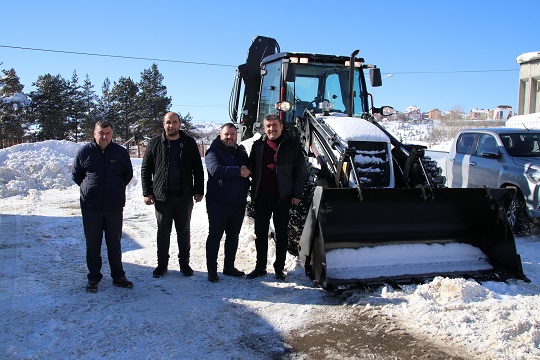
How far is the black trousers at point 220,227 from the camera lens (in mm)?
5277

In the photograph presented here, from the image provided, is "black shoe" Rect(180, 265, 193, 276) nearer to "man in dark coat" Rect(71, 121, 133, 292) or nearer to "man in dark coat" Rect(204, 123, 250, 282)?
"man in dark coat" Rect(204, 123, 250, 282)

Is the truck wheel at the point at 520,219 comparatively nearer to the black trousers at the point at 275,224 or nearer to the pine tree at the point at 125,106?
the black trousers at the point at 275,224

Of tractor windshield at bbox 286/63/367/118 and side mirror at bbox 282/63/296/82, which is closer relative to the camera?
side mirror at bbox 282/63/296/82

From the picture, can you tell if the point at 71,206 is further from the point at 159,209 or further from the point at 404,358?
the point at 404,358

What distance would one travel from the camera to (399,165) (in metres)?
6.15

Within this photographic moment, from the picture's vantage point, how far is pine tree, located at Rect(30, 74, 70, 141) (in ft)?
123

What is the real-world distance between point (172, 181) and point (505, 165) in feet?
19.4

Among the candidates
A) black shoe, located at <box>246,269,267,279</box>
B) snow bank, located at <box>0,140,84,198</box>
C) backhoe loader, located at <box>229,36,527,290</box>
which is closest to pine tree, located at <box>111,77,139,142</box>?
snow bank, located at <box>0,140,84,198</box>

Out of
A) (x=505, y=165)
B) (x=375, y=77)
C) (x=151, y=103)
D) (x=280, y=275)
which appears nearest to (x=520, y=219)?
(x=505, y=165)

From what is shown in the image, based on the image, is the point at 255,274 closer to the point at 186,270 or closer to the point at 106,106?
the point at 186,270

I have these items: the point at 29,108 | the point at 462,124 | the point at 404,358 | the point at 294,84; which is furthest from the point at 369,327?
the point at 462,124

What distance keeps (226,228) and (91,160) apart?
165cm

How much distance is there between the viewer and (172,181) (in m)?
5.22

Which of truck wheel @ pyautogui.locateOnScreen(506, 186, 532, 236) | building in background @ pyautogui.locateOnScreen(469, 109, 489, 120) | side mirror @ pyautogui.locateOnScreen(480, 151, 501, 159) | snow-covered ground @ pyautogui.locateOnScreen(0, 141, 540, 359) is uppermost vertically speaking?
building in background @ pyautogui.locateOnScreen(469, 109, 489, 120)
